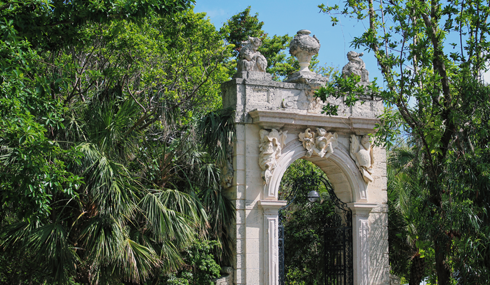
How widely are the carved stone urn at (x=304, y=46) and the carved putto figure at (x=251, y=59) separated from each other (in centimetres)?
79

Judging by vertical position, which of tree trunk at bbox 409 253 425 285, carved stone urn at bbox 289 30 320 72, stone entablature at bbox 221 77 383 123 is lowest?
tree trunk at bbox 409 253 425 285

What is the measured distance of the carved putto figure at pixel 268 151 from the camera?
1010cm

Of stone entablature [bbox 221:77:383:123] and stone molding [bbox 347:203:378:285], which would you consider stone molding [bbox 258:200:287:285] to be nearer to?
stone entablature [bbox 221:77:383:123]

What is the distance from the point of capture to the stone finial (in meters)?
10.7

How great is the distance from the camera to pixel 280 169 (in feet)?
33.9

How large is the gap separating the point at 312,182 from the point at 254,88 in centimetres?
234

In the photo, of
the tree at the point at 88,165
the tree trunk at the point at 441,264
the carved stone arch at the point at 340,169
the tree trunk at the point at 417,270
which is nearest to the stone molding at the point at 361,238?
the carved stone arch at the point at 340,169

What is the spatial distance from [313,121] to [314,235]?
10.9 feet

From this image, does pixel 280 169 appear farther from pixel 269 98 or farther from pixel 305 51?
pixel 305 51

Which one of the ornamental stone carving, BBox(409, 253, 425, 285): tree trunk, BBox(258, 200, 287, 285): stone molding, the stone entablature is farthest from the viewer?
BBox(409, 253, 425, 285): tree trunk

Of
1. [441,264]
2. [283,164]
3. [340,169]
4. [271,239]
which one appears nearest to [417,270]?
[340,169]

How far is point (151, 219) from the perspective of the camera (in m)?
8.73

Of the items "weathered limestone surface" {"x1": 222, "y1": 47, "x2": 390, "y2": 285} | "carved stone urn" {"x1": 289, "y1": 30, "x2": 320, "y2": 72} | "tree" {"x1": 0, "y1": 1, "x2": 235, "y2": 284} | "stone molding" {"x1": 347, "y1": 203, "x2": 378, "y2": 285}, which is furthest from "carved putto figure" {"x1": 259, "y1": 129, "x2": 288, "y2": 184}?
"stone molding" {"x1": 347, "y1": 203, "x2": 378, "y2": 285}

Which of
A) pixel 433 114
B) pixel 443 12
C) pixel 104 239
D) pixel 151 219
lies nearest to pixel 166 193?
pixel 151 219
